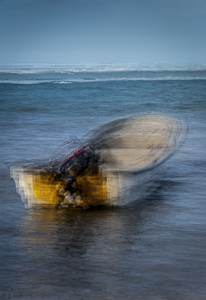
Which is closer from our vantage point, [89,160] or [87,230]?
[87,230]

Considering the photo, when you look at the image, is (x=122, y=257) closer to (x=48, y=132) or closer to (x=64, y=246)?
(x=64, y=246)

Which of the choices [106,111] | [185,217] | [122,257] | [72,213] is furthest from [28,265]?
[106,111]

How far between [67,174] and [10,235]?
81 cm

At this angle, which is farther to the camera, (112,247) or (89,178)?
(89,178)

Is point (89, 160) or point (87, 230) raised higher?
point (89, 160)

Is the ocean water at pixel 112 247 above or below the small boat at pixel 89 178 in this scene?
below

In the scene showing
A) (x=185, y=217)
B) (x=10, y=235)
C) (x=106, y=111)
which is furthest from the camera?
(x=106, y=111)

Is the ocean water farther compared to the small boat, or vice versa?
the small boat

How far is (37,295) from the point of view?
2486 millimetres

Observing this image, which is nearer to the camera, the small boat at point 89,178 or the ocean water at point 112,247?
the ocean water at point 112,247

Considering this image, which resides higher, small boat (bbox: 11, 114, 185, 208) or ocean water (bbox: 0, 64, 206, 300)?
small boat (bbox: 11, 114, 185, 208)

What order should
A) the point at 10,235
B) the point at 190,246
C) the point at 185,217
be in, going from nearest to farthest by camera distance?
the point at 190,246, the point at 10,235, the point at 185,217

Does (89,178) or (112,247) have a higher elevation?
(89,178)

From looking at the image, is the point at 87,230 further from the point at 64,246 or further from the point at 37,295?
the point at 37,295
